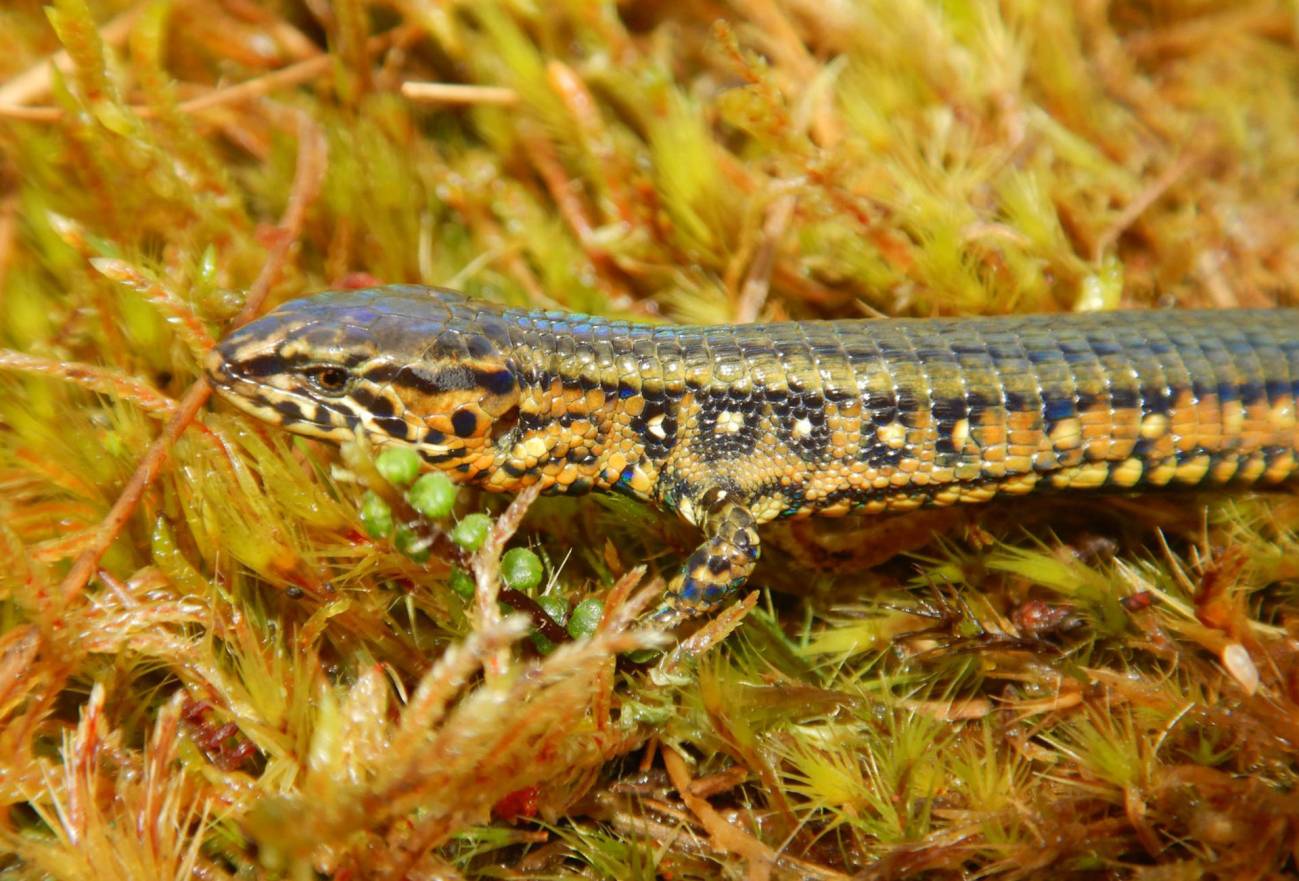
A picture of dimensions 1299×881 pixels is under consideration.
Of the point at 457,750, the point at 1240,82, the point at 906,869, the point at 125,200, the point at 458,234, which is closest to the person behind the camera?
the point at 457,750

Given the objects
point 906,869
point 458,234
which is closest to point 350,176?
point 458,234

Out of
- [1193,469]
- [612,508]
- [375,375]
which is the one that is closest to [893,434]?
[612,508]

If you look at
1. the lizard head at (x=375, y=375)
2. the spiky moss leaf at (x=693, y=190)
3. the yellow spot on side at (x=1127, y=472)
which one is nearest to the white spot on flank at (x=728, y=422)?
the lizard head at (x=375, y=375)

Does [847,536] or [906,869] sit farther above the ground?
[847,536]

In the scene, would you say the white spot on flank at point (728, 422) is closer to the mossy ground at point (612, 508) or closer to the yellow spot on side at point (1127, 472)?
the mossy ground at point (612, 508)

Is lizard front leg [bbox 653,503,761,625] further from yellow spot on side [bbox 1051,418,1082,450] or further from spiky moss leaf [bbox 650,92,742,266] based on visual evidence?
spiky moss leaf [bbox 650,92,742,266]

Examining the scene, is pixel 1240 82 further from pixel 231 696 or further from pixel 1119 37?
pixel 231 696
